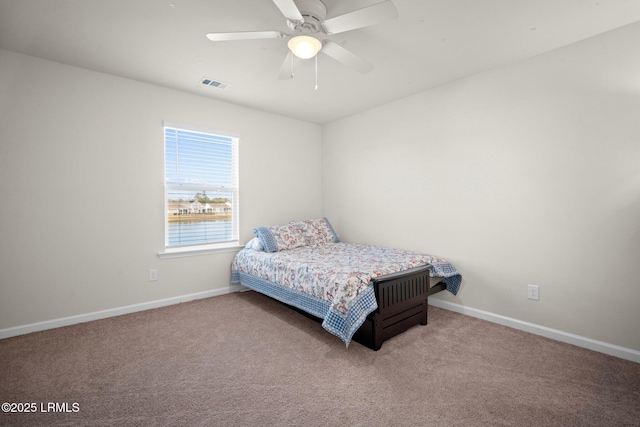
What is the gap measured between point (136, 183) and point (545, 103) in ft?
12.9

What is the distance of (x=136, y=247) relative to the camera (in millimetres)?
3139

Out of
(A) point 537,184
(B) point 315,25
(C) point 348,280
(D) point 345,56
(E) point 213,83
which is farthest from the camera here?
(E) point 213,83

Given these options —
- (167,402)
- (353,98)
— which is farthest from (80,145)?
(353,98)

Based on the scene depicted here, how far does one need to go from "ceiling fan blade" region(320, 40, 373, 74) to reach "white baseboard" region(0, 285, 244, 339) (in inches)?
116

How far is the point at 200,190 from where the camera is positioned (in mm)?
3611

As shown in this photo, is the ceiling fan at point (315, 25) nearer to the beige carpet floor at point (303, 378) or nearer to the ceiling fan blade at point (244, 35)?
the ceiling fan blade at point (244, 35)

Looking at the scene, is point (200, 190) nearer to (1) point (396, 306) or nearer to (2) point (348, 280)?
(2) point (348, 280)

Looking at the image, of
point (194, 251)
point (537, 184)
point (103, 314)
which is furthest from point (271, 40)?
point (103, 314)

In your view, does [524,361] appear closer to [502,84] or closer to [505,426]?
[505,426]

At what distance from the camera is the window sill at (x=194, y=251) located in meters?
3.33

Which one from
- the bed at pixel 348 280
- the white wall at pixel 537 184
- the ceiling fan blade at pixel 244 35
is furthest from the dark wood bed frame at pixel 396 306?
the ceiling fan blade at pixel 244 35

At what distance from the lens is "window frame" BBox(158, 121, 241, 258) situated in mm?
3342

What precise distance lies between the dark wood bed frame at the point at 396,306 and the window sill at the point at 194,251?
2.04 m

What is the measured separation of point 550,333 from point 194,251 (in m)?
3.59
